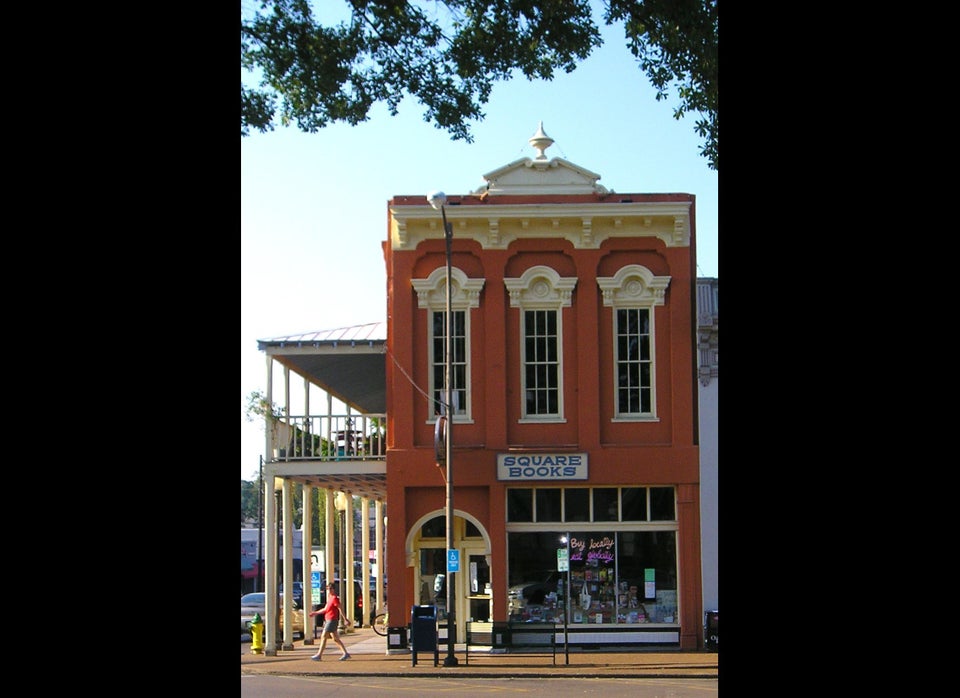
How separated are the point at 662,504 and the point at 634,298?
4229 millimetres

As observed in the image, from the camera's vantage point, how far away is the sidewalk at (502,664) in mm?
21047

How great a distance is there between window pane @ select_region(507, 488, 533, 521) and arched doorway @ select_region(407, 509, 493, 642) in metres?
0.72

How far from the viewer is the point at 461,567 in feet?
83.3

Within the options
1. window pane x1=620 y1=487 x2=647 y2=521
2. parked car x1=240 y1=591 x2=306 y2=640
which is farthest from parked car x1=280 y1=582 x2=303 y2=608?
window pane x1=620 y1=487 x2=647 y2=521

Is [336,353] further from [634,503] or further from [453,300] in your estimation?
[634,503]

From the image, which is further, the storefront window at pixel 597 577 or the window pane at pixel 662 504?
the window pane at pixel 662 504

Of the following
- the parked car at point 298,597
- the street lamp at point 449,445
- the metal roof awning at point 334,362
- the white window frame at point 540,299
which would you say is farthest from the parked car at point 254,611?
the white window frame at point 540,299

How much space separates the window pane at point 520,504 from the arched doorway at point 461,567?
0.72 metres

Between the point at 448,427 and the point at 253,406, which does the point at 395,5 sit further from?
the point at 253,406

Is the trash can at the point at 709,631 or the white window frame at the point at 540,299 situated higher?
the white window frame at the point at 540,299

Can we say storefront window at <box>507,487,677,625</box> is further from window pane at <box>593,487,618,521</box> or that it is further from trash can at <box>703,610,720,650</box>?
trash can at <box>703,610,720,650</box>

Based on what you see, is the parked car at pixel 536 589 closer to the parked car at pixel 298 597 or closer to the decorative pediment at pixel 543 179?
the decorative pediment at pixel 543 179

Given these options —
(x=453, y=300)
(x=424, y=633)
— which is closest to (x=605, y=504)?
(x=424, y=633)
